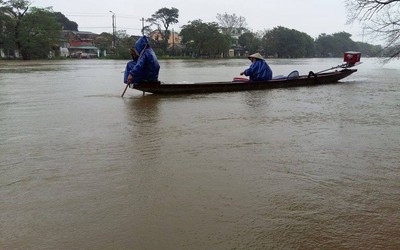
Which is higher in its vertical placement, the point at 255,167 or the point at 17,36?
the point at 17,36

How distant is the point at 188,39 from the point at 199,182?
60.7 metres

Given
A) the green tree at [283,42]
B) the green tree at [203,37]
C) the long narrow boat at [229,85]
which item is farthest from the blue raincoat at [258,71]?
the green tree at [283,42]

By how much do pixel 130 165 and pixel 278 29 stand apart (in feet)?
267

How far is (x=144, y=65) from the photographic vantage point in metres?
10.3

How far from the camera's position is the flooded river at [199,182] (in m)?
2.55

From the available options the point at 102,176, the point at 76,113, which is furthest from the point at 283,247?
the point at 76,113

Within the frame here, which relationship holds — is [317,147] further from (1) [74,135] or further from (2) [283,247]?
(1) [74,135]

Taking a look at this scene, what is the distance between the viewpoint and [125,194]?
10.7ft

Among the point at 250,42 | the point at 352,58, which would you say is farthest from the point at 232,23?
the point at 352,58

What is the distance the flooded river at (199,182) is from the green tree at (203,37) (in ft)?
185

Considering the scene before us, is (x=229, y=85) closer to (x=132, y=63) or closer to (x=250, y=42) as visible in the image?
(x=132, y=63)

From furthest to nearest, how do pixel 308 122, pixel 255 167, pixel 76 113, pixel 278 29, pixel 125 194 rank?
pixel 278 29
pixel 76 113
pixel 308 122
pixel 255 167
pixel 125 194

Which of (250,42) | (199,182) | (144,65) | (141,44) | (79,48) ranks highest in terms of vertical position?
(250,42)

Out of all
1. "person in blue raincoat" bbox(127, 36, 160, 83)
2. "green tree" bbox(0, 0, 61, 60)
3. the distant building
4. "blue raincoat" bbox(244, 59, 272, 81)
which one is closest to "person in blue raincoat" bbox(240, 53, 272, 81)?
"blue raincoat" bbox(244, 59, 272, 81)
